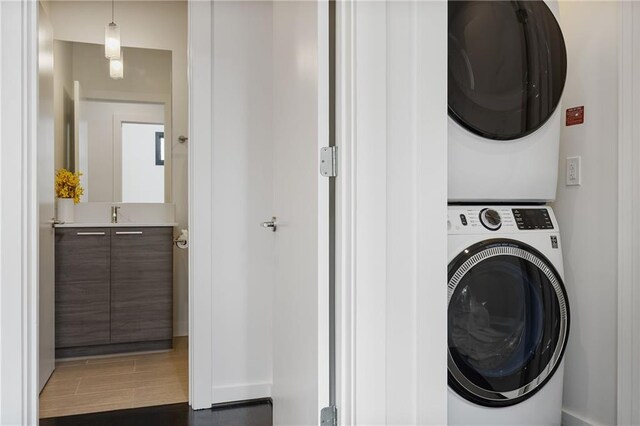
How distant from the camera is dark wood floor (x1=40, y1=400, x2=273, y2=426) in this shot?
2232 millimetres

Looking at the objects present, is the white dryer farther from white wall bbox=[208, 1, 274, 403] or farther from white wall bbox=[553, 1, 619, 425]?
white wall bbox=[208, 1, 274, 403]

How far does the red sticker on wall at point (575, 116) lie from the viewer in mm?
2027

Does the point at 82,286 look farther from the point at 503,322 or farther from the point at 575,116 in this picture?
the point at 575,116

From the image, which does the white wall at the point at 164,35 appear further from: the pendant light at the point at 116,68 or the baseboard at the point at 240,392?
the baseboard at the point at 240,392

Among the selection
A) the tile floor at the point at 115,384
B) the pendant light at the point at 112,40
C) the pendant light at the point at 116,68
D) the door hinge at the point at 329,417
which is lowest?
the tile floor at the point at 115,384

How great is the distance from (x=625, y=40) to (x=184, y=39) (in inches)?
123

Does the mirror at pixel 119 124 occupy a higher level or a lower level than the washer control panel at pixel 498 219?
higher

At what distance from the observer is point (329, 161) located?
147 cm

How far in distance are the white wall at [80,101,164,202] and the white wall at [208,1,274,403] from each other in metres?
1.62

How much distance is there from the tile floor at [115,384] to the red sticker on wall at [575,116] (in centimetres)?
238

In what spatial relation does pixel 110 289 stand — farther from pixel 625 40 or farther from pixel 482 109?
pixel 625 40

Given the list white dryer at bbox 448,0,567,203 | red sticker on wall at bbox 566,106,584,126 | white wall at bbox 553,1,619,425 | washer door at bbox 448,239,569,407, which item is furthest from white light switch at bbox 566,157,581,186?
washer door at bbox 448,239,569,407

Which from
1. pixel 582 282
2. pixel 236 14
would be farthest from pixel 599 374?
pixel 236 14

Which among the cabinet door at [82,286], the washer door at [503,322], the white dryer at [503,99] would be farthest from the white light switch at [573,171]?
the cabinet door at [82,286]
